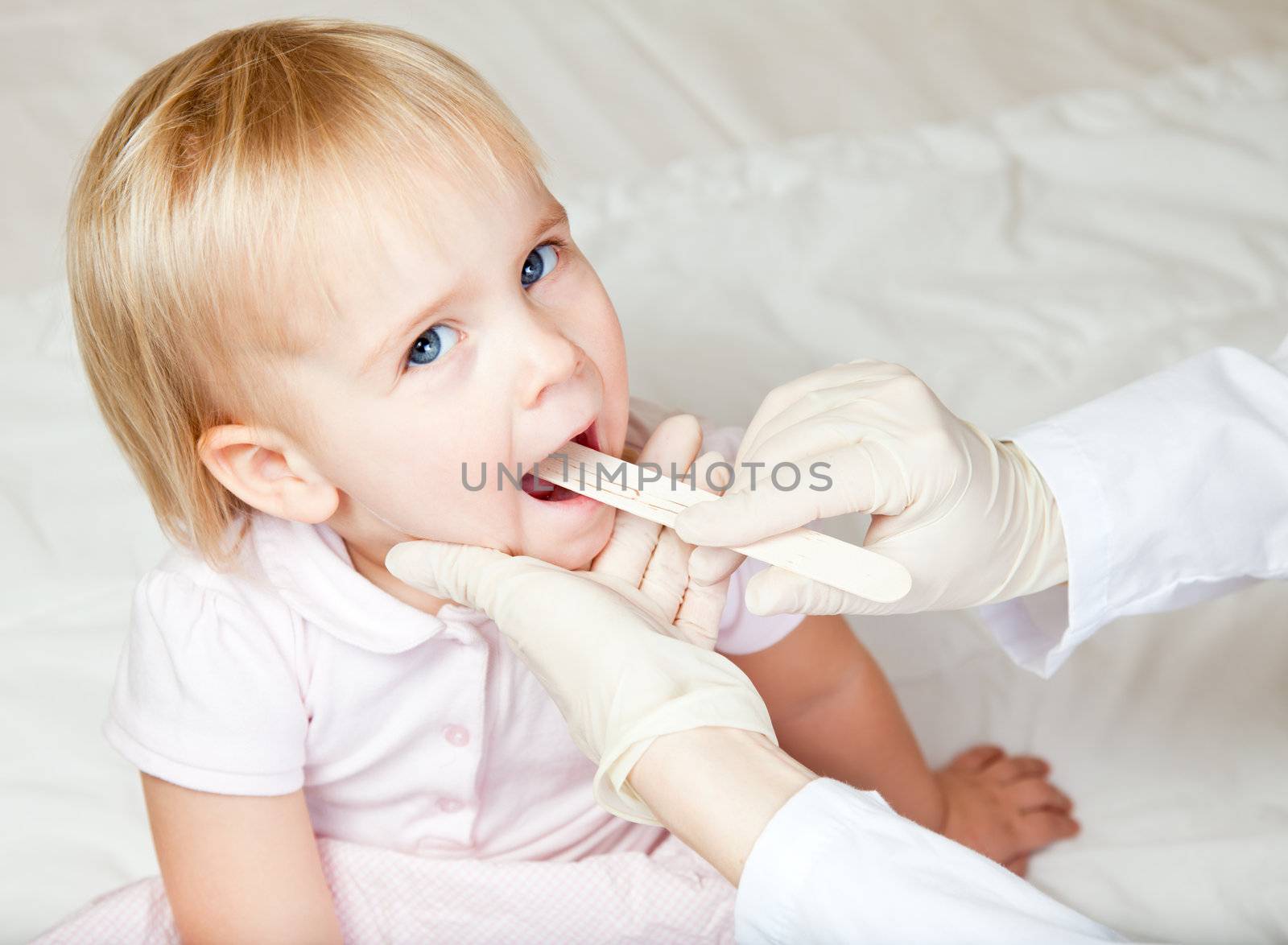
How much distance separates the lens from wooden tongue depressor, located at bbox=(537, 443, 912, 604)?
746 mm

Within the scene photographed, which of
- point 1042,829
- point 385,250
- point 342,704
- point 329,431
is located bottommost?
point 1042,829

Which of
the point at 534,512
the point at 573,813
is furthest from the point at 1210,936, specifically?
the point at 534,512

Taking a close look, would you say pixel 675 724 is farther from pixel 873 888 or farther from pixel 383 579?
pixel 383 579

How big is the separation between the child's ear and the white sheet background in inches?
15.7

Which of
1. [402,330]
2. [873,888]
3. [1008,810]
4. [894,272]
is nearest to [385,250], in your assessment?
[402,330]

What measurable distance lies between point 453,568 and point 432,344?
0.15 meters

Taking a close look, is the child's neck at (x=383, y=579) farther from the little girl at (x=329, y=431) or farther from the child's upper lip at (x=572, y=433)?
the child's upper lip at (x=572, y=433)

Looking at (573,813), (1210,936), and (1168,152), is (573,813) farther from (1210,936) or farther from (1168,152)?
(1168,152)

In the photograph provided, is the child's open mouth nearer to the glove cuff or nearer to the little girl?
the little girl

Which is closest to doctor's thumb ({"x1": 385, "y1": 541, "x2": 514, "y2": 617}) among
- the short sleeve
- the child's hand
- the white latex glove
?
the white latex glove

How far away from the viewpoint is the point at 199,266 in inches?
30.0

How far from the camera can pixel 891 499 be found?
80cm

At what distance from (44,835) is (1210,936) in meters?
0.91

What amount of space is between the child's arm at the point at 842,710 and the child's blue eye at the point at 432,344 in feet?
1.37
